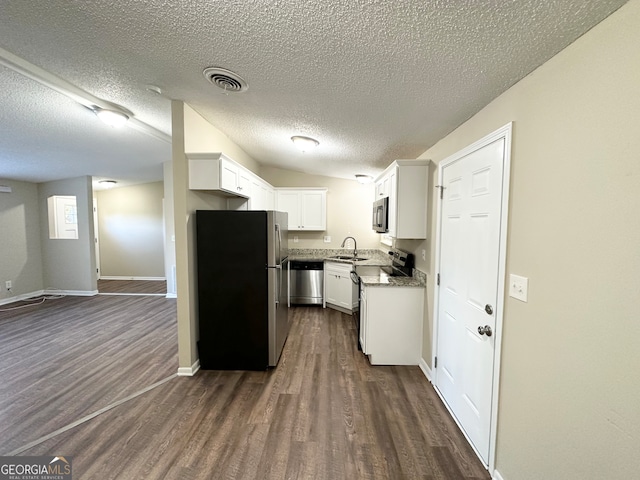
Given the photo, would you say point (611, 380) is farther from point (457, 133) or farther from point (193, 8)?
point (193, 8)

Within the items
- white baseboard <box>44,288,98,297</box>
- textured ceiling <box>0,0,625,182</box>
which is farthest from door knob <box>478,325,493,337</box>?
white baseboard <box>44,288,98,297</box>

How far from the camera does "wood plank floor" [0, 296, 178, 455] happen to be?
2133 mm

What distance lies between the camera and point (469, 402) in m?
1.91

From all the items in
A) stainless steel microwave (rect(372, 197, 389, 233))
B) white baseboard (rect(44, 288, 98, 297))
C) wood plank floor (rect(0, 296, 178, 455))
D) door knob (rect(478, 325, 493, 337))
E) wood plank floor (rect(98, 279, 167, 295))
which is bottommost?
wood plank floor (rect(0, 296, 178, 455))

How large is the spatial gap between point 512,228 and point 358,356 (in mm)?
2230

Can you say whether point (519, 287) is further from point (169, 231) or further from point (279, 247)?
point (169, 231)

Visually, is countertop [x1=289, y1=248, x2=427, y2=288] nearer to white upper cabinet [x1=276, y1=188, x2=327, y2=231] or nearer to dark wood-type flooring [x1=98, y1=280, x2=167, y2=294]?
white upper cabinet [x1=276, y1=188, x2=327, y2=231]

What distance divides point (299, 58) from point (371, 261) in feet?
11.3

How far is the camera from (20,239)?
5.21 metres

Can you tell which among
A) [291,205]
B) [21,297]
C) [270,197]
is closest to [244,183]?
[270,197]

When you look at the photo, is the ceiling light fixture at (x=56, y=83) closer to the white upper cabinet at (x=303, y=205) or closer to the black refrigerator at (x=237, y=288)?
the black refrigerator at (x=237, y=288)

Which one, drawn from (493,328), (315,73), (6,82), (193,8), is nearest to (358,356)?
(493,328)

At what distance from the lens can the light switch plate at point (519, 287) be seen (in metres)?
1.38

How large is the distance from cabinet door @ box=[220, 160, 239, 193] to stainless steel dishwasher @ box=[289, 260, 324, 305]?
220 centimetres
